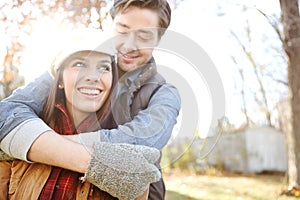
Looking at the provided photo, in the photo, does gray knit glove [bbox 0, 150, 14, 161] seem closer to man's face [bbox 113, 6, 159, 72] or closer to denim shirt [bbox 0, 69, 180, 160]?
denim shirt [bbox 0, 69, 180, 160]

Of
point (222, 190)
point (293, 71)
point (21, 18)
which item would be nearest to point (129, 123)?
point (21, 18)

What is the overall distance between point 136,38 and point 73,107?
11 cm

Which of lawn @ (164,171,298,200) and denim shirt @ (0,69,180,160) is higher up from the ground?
denim shirt @ (0,69,180,160)

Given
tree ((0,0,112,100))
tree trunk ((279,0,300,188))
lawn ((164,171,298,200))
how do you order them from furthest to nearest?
1. lawn ((164,171,298,200))
2. tree trunk ((279,0,300,188))
3. tree ((0,0,112,100))

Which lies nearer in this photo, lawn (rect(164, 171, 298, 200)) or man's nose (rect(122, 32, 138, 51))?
man's nose (rect(122, 32, 138, 51))

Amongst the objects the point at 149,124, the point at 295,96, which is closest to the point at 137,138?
the point at 149,124

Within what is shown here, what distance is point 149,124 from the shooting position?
0.45 m

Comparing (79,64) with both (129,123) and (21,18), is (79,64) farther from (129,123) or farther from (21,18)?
(21,18)

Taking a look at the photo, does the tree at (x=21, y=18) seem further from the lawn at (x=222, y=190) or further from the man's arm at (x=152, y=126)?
the lawn at (x=222, y=190)

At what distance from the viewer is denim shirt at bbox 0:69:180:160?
43 cm

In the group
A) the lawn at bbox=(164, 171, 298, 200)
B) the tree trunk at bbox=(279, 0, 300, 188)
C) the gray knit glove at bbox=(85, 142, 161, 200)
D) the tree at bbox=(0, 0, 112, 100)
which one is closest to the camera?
the gray knit glove at bbox=(85, 142, 161, 200)

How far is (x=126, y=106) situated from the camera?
0.48 m

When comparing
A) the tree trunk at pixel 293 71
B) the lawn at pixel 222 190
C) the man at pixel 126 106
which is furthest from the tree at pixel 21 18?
the lawn at pixel 222 190

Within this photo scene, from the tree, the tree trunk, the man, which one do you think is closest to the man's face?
the man
